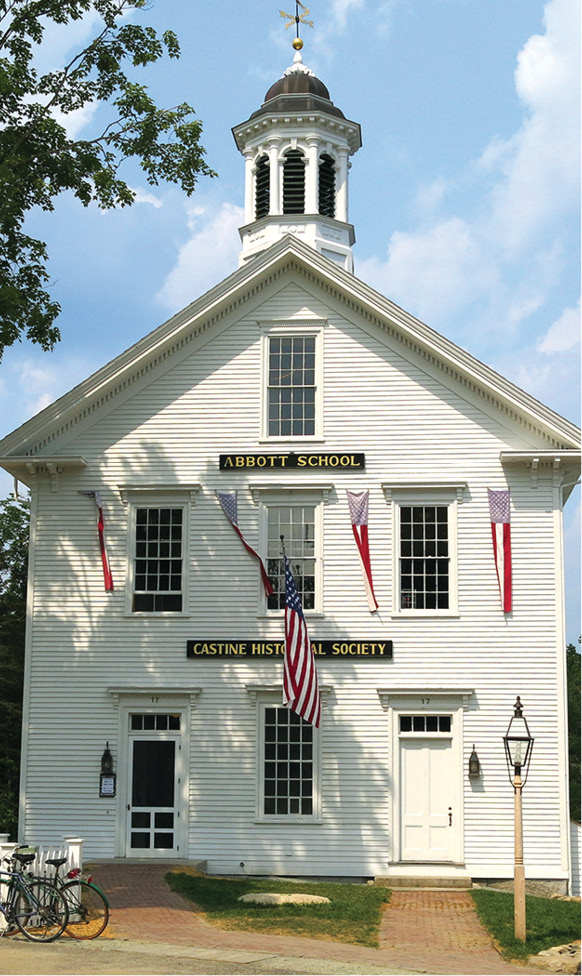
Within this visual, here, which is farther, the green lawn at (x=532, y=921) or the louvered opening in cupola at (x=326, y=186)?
the louvered opening in cupola at (x=326, y=186)

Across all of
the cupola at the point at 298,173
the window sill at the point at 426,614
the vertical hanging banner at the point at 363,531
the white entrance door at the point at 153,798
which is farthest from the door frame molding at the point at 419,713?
the cupola at the point at 298,173

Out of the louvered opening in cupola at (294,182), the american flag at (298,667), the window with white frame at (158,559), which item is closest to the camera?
the american flag at (298,667)

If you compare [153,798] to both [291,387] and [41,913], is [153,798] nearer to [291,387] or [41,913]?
[41,913]

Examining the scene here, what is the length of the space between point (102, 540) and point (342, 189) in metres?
10.4

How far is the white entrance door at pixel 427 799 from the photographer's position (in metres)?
20.3

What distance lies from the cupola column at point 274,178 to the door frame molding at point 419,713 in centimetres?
1148

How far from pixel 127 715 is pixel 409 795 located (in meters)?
5.12

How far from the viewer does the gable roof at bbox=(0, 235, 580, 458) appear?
21516 mm

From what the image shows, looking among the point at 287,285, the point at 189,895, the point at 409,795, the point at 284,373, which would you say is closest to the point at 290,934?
the point at 189,895

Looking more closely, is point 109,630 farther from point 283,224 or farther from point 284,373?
point 283,224

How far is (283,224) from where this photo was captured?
2633 cm

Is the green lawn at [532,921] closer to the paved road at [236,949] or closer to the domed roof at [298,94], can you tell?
the paved road at [236,949]

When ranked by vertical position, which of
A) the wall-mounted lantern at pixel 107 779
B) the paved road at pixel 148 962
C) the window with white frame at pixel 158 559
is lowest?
the paved road at pixel 148 962

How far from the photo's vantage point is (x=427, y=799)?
20453 mm
